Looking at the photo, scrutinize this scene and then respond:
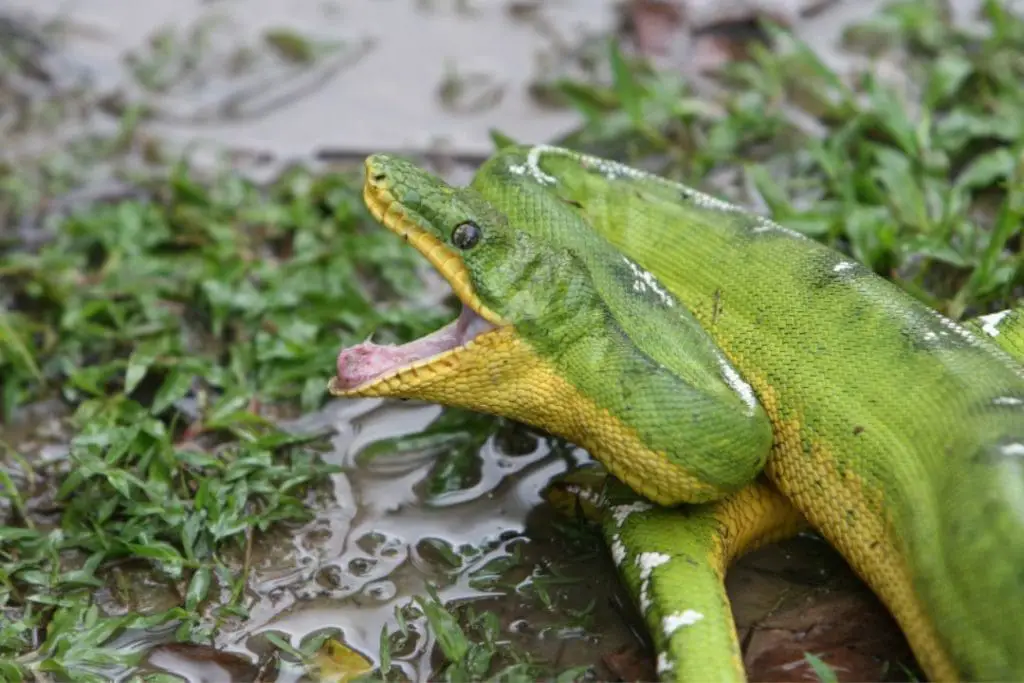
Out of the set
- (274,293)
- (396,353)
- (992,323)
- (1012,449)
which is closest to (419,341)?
(396,353)

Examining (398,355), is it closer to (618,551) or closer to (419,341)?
(419,341)

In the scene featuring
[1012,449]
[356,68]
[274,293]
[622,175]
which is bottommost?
[274,293]

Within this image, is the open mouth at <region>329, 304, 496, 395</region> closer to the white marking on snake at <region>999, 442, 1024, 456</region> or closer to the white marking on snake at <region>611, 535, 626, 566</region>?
the white marking on snake at <region>611, 535, 626, 566</region>

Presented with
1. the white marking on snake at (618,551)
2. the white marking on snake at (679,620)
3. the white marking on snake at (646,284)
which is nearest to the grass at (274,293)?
the white marking on snake at (618,551)

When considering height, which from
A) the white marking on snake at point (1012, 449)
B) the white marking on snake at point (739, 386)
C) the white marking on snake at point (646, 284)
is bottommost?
the white marking on snake at point (739, 386)

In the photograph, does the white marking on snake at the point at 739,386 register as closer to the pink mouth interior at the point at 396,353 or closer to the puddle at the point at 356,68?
the pink mouth interior at the point at 396,353

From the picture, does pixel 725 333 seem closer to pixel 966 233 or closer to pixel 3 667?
pixel 966 233

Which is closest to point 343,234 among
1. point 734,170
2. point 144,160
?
point 144,160
